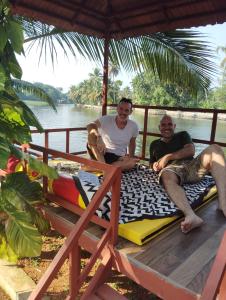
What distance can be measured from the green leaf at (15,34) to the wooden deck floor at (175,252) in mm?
1463

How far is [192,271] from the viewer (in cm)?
191

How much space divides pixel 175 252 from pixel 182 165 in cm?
117

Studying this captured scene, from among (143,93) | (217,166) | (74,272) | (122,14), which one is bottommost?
(74,272)

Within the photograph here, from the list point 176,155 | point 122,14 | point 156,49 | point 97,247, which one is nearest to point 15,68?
point 97,247

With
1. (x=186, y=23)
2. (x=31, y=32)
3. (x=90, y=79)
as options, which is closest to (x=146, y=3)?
(x=186, y=23)

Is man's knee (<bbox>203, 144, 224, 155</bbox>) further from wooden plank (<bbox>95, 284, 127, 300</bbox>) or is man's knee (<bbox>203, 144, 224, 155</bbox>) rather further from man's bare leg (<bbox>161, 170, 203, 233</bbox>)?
wooden plank (<bbox>95, 284, 127, 300</bbox>)

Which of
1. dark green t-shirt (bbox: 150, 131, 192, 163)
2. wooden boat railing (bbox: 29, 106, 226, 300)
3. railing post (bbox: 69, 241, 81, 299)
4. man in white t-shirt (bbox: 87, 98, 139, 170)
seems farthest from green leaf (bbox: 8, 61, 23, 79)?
dark green t-shirt (bbox: 150, 131, 192, 163)

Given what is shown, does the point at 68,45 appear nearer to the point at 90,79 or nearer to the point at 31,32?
the point at 31,32

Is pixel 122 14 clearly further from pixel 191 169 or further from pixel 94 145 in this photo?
pixel 191 169

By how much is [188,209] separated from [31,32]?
368cm

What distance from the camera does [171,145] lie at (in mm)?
3389

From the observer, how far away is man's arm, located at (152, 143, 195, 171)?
127 inches

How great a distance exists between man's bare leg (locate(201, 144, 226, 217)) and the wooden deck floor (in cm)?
21

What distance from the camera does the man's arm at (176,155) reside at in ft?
10.6
